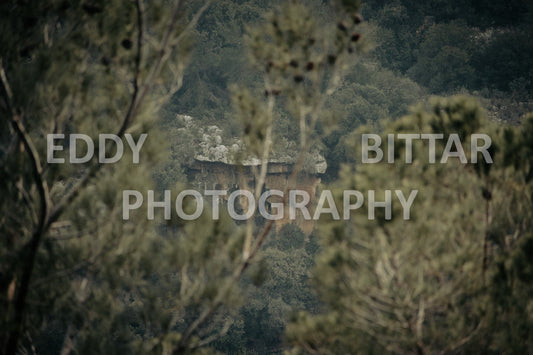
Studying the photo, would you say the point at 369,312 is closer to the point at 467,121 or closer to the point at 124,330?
the point at 467,121

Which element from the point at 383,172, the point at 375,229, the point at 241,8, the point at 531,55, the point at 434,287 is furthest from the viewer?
the point at 241,8

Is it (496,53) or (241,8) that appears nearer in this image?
(496,53)

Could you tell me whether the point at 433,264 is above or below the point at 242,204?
below

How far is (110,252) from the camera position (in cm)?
375

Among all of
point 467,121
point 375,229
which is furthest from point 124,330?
point 467,121

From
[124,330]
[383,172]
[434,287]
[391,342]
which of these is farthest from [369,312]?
[124,330]

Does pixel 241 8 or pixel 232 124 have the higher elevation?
pixel 241 8

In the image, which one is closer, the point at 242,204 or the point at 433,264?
the point at 433,264

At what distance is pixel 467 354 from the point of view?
379cm

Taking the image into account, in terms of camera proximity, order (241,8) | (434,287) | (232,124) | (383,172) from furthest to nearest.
→ (241,8) → (232,124) → (434,287) → (383,172)

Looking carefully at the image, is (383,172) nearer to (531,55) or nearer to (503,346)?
(503,346)

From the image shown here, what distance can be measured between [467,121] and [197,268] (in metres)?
2.88

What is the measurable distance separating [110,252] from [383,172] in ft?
7.71

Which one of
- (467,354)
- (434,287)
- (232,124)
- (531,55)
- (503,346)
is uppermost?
(531,55)
